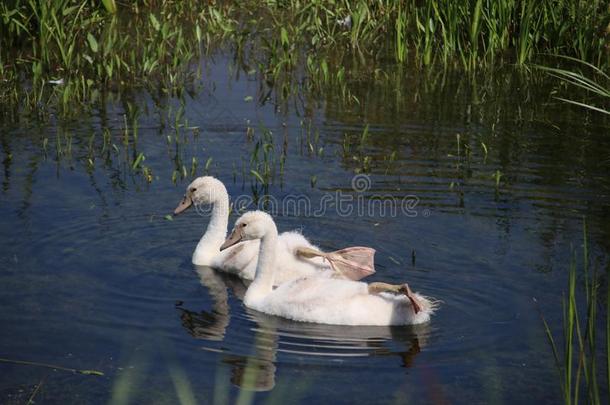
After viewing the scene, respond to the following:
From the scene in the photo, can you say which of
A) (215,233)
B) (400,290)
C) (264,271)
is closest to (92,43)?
(215,233)

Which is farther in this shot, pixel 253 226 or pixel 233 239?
pixel 233 239

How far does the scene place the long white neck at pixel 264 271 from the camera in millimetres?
7520

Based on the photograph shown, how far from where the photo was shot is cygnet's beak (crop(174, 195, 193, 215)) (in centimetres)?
873

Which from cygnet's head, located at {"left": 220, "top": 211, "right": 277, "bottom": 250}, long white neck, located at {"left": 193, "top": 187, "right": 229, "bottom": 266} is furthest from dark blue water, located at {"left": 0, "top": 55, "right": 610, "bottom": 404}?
cygnet's head, located at {"left": 220, "top": 211, "right": 277, "bottom": 250}

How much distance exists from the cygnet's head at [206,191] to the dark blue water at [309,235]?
1.21ft

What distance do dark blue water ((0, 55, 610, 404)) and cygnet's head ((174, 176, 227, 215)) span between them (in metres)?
0.37

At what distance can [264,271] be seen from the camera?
7613mm

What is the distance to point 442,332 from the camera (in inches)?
274

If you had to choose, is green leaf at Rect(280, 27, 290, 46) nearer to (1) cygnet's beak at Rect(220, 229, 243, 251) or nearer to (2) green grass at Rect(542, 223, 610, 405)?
(1) cygnet's beak at Rect(220, 229, 243, 251)

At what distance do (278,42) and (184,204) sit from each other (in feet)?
20.0

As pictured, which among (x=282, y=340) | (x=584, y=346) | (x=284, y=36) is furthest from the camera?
(x=284, y=36)

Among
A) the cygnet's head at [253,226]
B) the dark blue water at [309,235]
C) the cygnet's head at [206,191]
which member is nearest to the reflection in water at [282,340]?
the dark blue water at [309,235]

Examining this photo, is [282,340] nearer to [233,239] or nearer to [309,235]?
[233,239]

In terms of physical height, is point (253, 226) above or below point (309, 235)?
above
